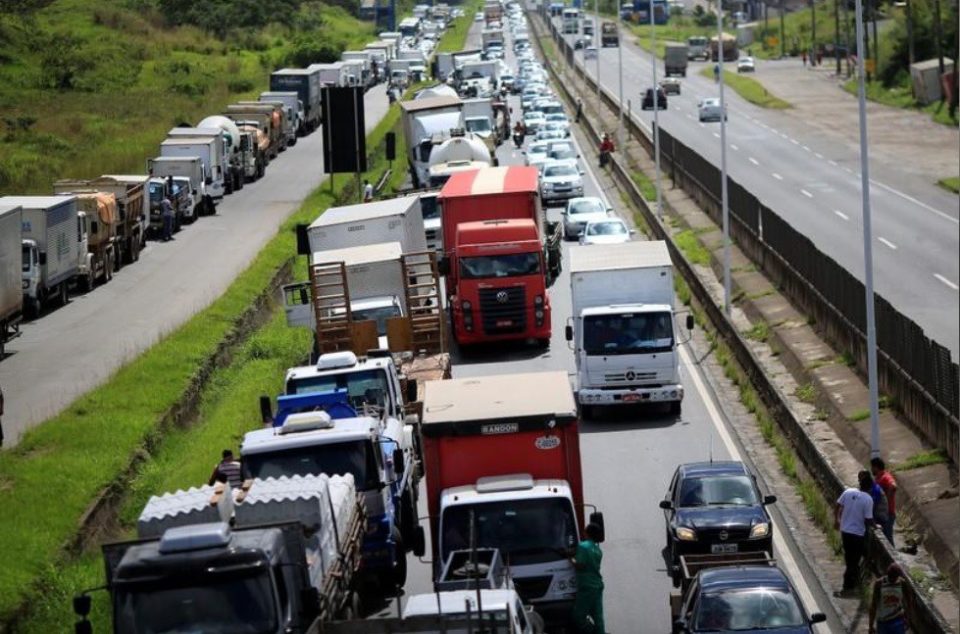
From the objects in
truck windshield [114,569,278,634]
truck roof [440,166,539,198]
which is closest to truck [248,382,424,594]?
truck windshield [114,569,278,634]

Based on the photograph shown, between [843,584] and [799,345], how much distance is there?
1699 cm

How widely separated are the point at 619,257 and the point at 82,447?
1115cm

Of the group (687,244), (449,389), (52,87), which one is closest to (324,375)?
(449,389)

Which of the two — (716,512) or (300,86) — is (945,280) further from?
(300,86)

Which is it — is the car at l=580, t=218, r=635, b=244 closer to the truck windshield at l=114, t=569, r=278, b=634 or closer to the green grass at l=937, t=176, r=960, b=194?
the green grass at l=937, t=176, r=960, b=194

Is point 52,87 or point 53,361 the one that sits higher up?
point 52,87

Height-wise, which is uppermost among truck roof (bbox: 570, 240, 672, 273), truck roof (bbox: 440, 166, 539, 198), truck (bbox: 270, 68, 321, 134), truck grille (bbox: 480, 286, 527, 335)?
truck (bbox: 270, 68, 321, 134)

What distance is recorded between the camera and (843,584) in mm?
22625

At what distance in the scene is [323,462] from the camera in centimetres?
2231

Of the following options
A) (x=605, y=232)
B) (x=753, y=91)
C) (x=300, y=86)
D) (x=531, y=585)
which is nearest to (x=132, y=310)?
(x=605, y=232)

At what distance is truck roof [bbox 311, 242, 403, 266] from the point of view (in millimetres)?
37344

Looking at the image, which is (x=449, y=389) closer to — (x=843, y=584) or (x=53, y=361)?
(x=843, y=584)

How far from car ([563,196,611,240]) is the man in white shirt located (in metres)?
34.0

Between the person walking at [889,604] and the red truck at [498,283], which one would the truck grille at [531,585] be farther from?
the red truck at [498,283]
